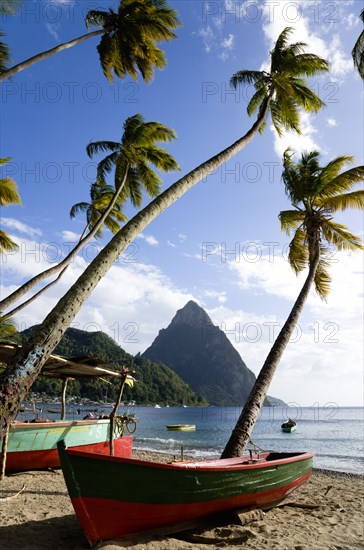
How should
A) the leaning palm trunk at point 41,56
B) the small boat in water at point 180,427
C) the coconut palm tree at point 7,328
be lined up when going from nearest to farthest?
the leaning palm trunk at point 41,56 < the coconut palm tree at point 7,328 < the small boat in water at point 180,427

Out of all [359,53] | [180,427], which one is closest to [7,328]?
[359,53]

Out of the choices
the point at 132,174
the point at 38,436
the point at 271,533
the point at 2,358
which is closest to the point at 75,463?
the point at 271,533

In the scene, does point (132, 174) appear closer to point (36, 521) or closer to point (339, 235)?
point (339, 235)

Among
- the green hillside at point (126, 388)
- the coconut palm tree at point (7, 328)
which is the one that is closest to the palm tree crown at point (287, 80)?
the coconut palm tree at point (7, 328)

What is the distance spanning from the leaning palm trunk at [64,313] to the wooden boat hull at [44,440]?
20.4 feet

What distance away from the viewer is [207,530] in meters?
6.13

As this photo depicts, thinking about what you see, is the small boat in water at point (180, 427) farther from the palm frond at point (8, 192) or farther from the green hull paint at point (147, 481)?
the green hull paint at point (147, 481)

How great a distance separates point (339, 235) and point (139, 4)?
9177 mm

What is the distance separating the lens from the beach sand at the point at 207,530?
18.0 feet

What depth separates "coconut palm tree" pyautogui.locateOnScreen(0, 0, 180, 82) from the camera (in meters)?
10.3

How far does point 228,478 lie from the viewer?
613 cm

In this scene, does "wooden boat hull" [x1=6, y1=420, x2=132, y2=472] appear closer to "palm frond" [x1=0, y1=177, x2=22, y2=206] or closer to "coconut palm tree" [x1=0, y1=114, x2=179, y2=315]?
"coconut palm tree" [x1=0, y1=114, x2=179, y2=315]

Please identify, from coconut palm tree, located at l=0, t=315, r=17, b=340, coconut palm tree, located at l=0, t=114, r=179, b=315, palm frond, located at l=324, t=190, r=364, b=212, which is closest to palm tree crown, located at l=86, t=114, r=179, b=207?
coconut palm tree, located at l=0, t=114, r=179, b=315

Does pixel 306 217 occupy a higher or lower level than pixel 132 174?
lower
